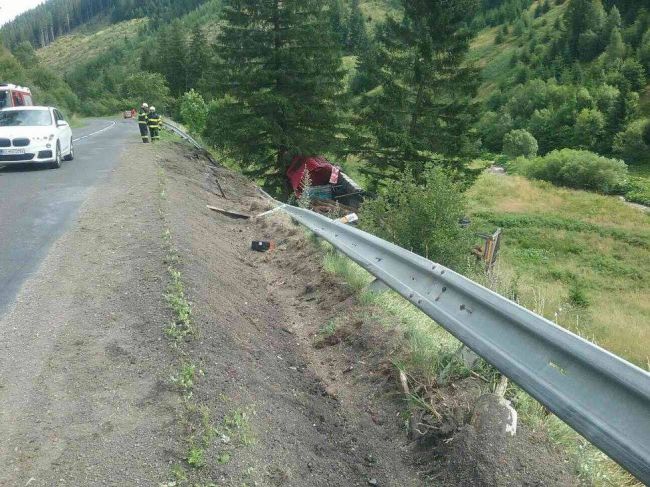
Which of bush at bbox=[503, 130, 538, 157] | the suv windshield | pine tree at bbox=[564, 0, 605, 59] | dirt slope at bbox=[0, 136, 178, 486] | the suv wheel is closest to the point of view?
dirt slope at bbox=[0, 136, 178, 486]

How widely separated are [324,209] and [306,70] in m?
7.53

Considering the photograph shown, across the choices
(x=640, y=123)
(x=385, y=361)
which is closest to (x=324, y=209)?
(x=385, y=361)

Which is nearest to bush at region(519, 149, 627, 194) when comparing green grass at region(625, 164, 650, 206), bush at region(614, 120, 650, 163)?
green grass at region(625, 164, 650, 206)

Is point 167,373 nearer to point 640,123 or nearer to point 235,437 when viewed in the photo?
point 235,437

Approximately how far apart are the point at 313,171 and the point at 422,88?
302 inches

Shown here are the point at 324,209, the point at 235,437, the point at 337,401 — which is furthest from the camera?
the point at 324,209

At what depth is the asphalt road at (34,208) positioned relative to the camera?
6.05m

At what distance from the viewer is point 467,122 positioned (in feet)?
84.9

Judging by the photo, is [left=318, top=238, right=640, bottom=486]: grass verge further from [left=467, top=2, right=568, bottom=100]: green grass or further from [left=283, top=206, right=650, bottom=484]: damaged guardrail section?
[left=467, top=2, right=568, bottom=100]: green grass

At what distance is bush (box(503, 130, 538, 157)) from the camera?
82.7 meters

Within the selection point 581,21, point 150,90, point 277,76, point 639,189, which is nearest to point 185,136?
point 277,76

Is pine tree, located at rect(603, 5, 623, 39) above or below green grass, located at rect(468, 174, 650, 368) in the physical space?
above

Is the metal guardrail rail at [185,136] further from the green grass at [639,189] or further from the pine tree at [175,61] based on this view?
the pine tree at [175,61]

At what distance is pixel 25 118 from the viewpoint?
16.0m
